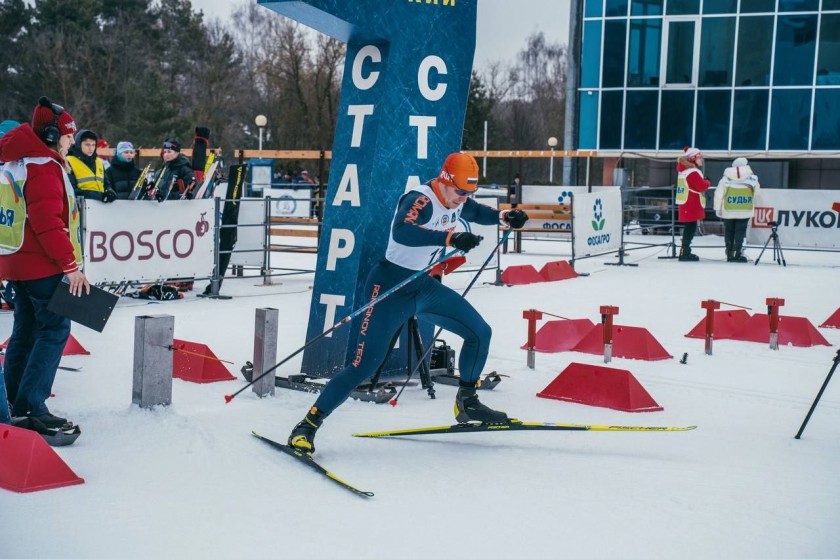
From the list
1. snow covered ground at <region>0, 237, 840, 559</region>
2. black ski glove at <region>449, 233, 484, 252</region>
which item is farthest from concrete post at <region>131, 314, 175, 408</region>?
black ski glove at <region>449, 233, 484, 252</region>

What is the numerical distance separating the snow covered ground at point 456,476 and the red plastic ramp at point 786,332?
81cm

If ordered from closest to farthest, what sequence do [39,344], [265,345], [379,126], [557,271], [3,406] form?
[3,406] → [39,344] → [265,345] → [379,126] → [557,271]

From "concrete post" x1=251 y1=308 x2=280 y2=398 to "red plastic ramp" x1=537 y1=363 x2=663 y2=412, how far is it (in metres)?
1.99

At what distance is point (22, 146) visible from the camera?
216 inches

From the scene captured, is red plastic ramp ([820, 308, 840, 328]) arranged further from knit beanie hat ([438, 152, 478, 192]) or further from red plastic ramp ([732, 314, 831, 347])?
knit beanie hat ([438, 152, 478, 192])

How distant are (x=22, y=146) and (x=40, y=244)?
0.55 metres

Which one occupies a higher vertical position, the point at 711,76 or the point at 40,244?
the point at 711,76

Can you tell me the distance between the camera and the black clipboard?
5.54 metres

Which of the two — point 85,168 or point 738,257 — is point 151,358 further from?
point 738,257

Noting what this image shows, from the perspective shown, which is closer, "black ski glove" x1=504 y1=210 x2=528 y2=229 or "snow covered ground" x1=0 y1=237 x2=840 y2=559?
"snow covered ground" x1=0 y1=237 x2=840 y2=559

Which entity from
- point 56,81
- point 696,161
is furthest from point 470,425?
point 56,81

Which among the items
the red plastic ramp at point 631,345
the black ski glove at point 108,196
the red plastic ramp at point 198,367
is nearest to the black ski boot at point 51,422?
the red plastic ramp at point 198,367

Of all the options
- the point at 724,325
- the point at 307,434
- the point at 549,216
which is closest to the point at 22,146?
the point at 307,434

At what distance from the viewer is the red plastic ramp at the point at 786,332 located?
9727mm
